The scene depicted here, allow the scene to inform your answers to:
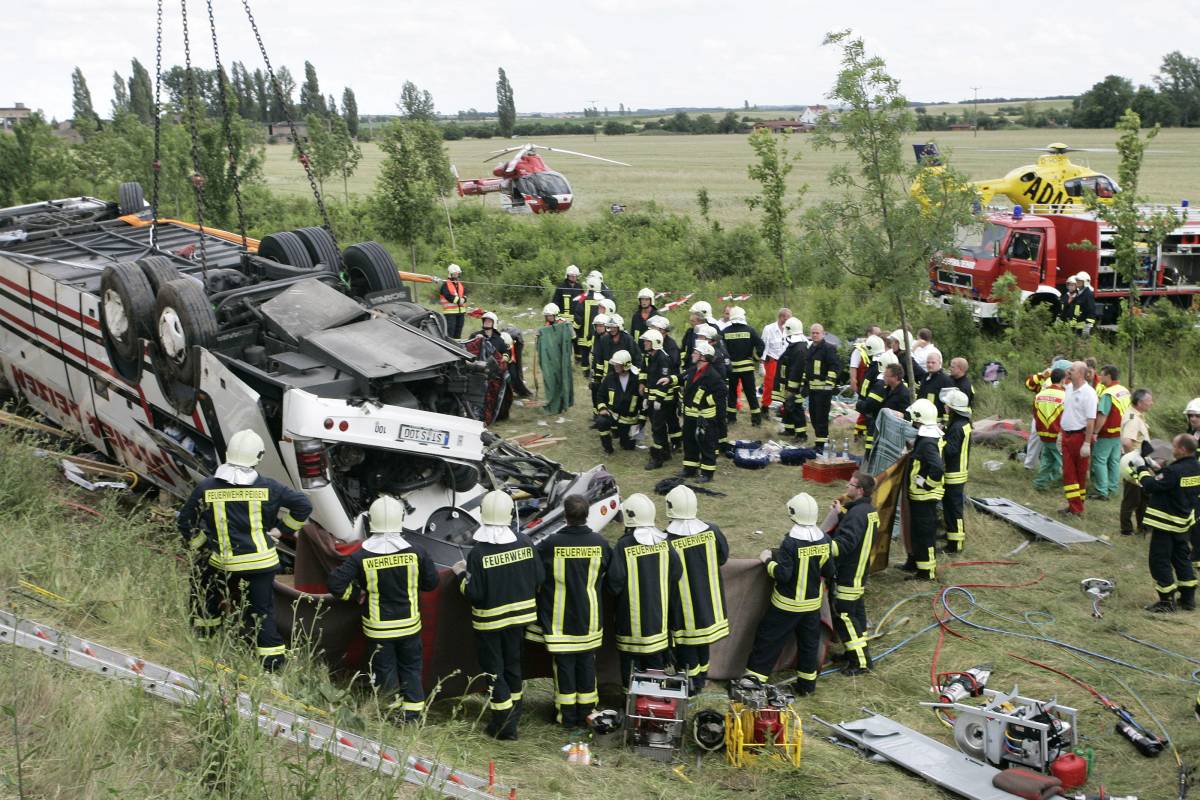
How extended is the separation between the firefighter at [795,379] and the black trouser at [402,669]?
7.13 m

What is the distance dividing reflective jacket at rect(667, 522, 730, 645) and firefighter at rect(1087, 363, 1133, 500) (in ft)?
18.3

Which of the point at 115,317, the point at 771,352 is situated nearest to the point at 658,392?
the point at 771,352

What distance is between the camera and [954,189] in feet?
36.6

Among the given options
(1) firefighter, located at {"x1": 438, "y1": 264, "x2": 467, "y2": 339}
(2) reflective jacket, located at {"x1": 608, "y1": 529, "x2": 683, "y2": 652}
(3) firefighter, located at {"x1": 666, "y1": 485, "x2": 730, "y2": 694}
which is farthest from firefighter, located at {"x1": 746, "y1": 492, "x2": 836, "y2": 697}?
(1) firefighter, located at {"x1": 438, "y1": 264, "x2": 467, "y2": 339}

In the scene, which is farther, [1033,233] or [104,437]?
[1033,233]

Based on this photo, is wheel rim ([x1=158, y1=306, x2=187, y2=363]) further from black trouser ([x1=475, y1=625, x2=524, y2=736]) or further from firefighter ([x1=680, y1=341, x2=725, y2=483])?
firefighter ([x1=680, y1=341, x2=725, y2=483])

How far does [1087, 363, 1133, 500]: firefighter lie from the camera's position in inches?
412

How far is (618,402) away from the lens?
1214cm

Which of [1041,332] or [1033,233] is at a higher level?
[1033,233]

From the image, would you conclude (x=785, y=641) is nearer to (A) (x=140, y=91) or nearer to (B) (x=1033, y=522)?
(B) (x=1033, y=522)

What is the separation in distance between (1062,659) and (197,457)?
6.60m

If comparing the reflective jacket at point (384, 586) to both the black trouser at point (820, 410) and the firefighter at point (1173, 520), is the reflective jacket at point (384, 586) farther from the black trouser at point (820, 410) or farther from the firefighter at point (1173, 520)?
the black trouser at point (820, 410)

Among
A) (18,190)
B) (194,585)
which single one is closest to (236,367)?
(194,585)

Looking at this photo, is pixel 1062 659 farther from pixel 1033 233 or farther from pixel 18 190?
pixel 18 190
